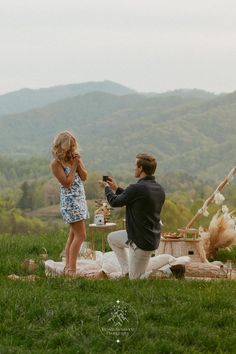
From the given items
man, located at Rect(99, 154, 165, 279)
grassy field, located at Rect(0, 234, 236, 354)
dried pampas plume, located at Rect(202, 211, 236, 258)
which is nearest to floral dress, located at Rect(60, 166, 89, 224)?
man, located at Rect(99, 154, 165, 279)

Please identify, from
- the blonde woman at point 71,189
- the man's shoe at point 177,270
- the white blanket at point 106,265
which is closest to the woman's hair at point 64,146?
the blonde woman at point 71,189

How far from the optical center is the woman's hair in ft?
33.1

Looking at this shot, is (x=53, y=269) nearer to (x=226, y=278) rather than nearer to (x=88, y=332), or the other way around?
(x=226, y=278)

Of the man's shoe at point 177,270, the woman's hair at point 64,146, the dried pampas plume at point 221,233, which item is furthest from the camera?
the dried pampas plume at point 221,233

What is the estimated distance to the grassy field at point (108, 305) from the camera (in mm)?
7047

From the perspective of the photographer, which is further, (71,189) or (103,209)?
(103,209)

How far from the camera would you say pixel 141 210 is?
972cm

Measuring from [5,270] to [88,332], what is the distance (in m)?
3.57

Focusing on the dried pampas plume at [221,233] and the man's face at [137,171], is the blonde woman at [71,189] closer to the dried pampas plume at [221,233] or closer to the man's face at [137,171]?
the man's face at [137,171]

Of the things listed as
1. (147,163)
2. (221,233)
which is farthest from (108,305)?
(221,233)

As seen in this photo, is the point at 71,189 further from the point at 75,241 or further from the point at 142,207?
the point at 142,207

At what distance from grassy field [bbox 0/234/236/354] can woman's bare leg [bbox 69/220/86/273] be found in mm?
1240

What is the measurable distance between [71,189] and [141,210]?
1.26 m

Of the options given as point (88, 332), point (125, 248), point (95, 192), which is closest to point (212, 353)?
point (88, 332)
